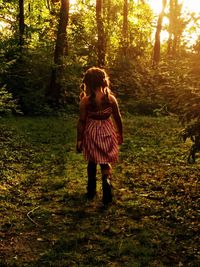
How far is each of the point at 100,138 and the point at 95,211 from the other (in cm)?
121

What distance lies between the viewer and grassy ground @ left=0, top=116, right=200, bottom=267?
542 centimetres

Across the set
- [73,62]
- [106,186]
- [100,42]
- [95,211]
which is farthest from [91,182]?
[100,42]

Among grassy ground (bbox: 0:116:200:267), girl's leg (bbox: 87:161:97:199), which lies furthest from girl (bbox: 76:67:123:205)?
grassy ground (bbox: 0:116:200:267)

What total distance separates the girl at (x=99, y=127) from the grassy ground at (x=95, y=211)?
2.23 feet

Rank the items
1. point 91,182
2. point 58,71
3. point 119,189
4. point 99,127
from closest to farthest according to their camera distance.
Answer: point 99,127 < point 91,182 < point 119,189 < point 58,71

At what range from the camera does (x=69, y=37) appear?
24562mm

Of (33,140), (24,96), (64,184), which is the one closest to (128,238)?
(64,184)

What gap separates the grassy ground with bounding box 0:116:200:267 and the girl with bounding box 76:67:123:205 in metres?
0.68

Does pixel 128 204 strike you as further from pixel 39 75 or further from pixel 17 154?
pixel 39 75

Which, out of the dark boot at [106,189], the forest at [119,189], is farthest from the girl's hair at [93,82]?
the forest at [119,189]

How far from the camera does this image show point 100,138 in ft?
24.5

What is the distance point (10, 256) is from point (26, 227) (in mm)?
1066

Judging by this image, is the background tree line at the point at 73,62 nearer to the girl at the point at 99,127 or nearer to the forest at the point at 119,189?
the forest at the point at 119,189

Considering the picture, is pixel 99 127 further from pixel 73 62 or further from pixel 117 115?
pixel 73 62
